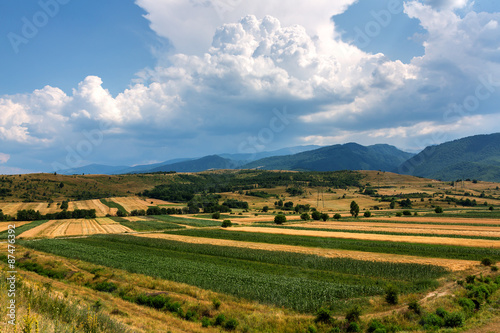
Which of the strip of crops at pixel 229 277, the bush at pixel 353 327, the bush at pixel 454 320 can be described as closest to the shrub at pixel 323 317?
the bush at pixel 353 327

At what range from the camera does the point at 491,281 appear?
967 inches

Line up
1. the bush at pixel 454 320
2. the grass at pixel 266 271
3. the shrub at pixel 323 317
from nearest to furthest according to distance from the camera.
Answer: the bush at pixel 454 320 → the shrub at pixel 323 317 → the grass at pixel 266 271

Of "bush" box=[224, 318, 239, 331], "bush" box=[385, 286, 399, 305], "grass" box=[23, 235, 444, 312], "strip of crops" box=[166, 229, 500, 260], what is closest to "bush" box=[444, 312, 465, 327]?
"bush" box=[385, 286, 399, 305]

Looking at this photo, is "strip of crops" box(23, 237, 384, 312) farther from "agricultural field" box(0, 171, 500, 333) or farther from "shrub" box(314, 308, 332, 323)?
"shrub" box(314, 308, 332, 323)

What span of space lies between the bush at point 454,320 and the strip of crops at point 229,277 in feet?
20.8

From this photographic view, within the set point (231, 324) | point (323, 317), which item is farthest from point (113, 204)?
point (323, 317)

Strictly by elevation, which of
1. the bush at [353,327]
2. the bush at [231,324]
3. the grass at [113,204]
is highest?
the bush at [353,327]

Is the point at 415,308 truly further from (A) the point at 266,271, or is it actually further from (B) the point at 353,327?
(A) the point at 266,271

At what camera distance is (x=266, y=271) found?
3105cm

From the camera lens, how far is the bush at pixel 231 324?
17.5m

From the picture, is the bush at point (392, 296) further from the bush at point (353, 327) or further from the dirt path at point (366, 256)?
the dirt path at point (366, 256)

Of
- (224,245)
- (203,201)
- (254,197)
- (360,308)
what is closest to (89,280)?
(224,245)

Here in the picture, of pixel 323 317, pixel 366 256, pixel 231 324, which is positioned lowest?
pixel 366 256

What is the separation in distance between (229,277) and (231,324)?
10670 millimetres
